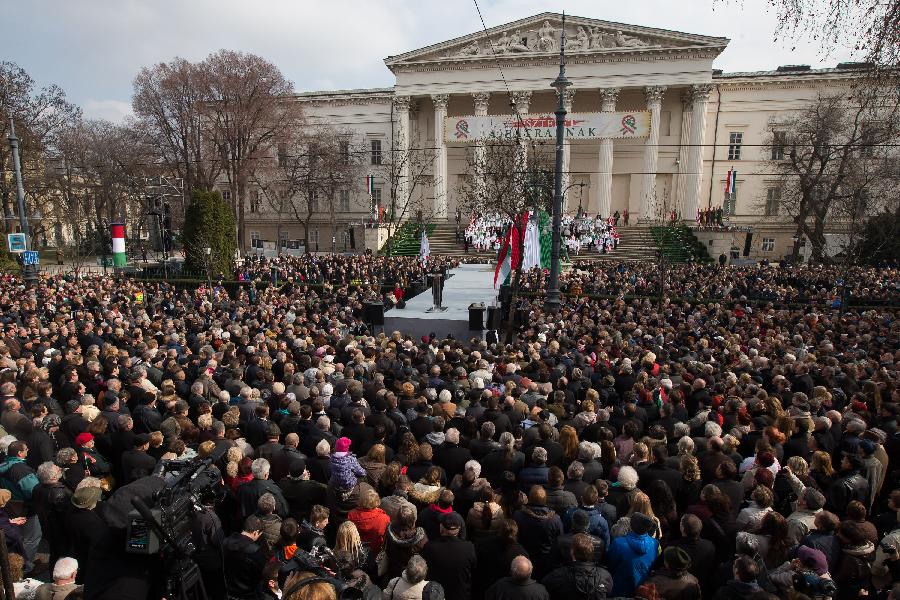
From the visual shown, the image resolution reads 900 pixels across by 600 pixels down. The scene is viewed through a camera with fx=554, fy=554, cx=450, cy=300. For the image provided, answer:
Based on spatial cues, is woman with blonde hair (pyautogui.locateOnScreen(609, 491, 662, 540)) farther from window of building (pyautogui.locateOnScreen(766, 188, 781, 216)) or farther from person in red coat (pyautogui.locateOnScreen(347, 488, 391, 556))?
window of building (pyautogui.locateOnScreen(766, 188, 781, 216))

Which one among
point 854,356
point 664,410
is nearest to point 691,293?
point 854,356

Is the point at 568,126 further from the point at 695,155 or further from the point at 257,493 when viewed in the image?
the point at 257,493

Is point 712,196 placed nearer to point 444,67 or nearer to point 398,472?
point 444,67

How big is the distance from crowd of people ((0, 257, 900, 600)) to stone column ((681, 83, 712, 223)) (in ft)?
113

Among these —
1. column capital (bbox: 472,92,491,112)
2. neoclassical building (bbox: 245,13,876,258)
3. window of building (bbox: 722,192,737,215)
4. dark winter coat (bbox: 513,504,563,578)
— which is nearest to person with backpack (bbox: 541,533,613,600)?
dark winter coat (bbox: 513,504,563,578)

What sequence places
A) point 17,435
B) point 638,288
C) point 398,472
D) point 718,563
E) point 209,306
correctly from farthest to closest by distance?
point 638,288, point 209,306, point 17,435, point 398,472, point 718,563

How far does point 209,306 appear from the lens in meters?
16.5

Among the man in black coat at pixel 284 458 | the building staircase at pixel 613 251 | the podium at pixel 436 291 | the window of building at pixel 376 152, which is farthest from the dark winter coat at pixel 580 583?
the window of building at pixel 376 152

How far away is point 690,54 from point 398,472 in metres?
46.1

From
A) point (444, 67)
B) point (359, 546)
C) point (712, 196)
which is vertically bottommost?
point (359, 546)

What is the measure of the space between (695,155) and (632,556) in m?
45.8

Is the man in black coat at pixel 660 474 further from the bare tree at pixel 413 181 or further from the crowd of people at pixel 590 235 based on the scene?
the bare tree at pixel 413 181

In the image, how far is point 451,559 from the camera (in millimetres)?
4305

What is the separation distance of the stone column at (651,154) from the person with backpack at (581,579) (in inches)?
1657
